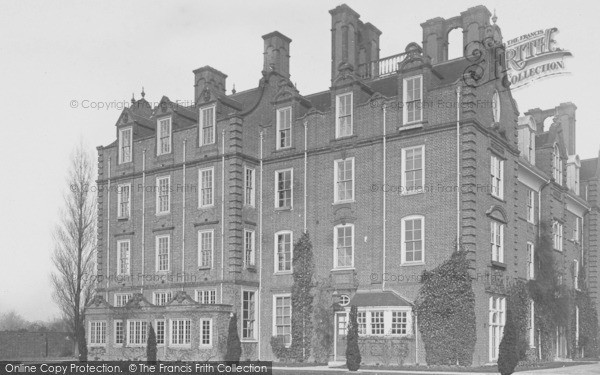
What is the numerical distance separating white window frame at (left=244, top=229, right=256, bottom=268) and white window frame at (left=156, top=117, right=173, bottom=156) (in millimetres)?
6887

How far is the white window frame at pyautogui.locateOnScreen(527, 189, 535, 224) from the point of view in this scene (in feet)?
135

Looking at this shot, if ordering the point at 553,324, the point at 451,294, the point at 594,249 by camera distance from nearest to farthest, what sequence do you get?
1. the point at 451,294
2. the point at 553,324
3. the point at 594,249

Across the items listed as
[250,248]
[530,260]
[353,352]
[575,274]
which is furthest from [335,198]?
[575,274]

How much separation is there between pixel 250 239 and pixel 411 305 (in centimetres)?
1014

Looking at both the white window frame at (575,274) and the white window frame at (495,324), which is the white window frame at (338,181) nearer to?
the white window frame at (495,324)

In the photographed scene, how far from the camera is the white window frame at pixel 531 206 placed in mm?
41125

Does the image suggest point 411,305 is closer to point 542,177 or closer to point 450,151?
point 450,151

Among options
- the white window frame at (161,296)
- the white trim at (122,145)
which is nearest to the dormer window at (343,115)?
the white window frame at (161,296)

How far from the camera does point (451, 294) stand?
3170 centimetres

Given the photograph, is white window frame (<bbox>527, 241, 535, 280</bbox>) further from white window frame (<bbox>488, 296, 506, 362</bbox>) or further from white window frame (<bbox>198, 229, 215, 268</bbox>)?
white window frame (<bbox>198, 229, 215, 268</bbox>)

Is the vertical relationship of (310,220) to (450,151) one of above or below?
below

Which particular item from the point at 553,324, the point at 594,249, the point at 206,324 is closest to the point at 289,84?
the point at 206,324

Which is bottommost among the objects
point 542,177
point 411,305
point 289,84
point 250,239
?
point 411,305

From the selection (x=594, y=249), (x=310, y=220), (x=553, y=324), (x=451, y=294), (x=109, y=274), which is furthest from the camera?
(x=594, y=249)
